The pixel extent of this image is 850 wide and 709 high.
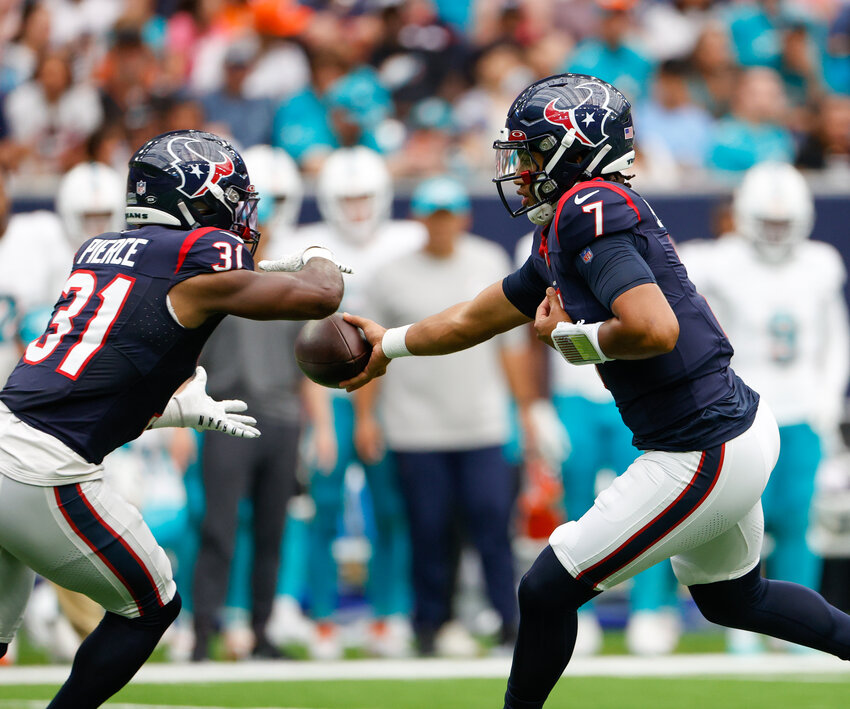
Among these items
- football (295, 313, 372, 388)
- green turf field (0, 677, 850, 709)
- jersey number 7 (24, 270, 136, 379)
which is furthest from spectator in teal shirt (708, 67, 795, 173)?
jersey number 7 (24, 270, 136, 379)

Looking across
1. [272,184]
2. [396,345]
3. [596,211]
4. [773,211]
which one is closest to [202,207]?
[396,345]

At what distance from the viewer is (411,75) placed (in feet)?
31.0

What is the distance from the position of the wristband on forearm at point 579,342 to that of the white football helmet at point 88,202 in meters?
3.65

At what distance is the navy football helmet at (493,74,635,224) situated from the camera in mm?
3863

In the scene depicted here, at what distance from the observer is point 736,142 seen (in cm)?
855

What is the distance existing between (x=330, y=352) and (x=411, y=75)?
541cm

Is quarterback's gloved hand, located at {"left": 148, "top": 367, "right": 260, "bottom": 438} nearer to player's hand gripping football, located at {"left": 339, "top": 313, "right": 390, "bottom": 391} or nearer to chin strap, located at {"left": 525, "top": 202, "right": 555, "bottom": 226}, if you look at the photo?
player's hand gripping football, located at {"left": 339, "top": 313, "right": 390, "bottom": 391}

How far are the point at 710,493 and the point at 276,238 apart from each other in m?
3.93

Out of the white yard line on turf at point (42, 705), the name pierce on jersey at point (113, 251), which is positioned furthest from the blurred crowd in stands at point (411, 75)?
the name pierce on jersey at point (113, 251)

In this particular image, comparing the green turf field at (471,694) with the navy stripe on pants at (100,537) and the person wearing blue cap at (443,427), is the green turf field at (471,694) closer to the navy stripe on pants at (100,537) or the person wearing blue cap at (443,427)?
the person wearing blue cap at (443,427)

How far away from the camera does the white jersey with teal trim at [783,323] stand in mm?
6832

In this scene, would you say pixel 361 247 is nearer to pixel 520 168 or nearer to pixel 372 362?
pixel 372 362

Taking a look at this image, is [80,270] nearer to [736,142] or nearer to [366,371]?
[366,371]

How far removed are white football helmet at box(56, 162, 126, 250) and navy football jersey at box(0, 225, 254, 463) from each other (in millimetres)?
3046
